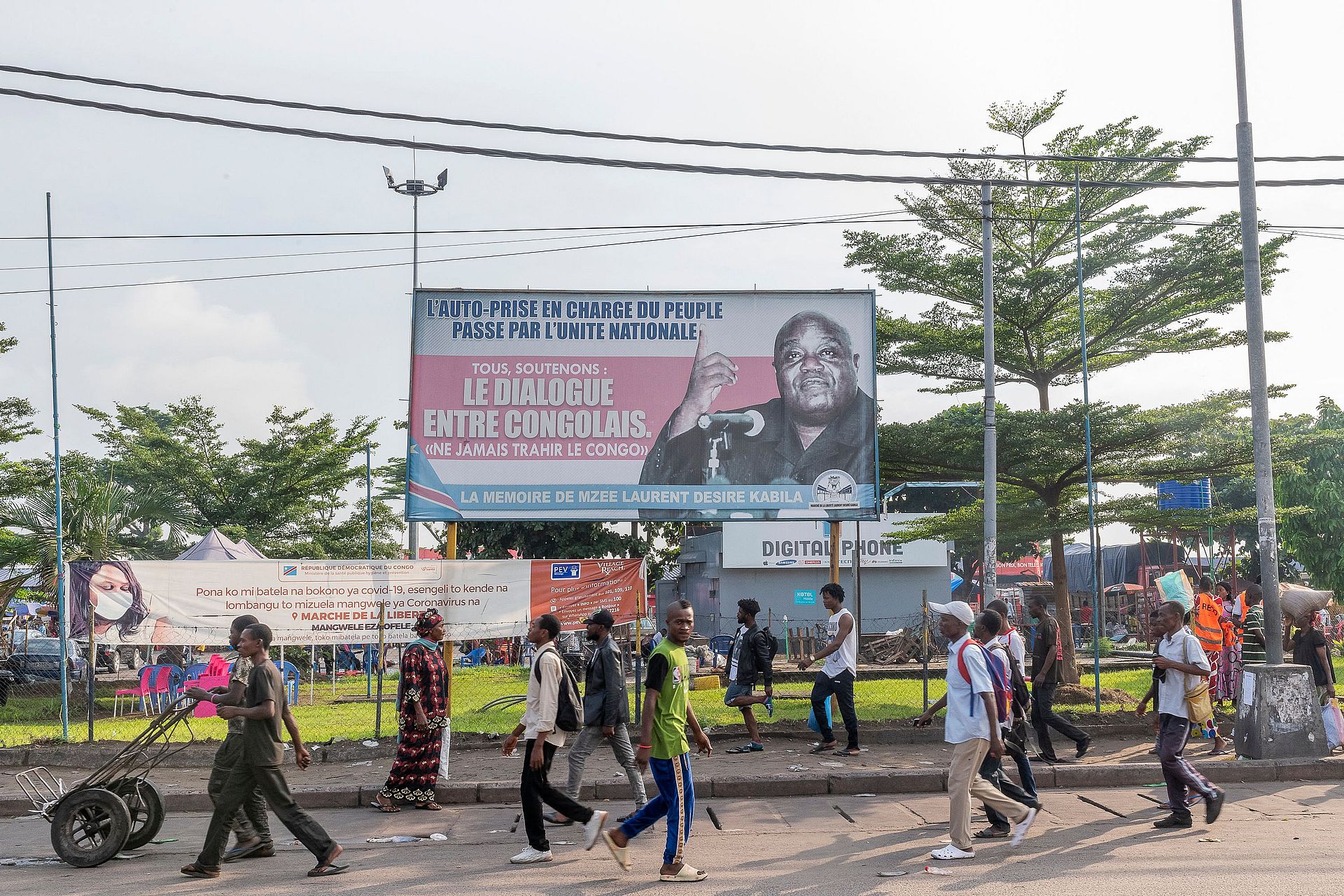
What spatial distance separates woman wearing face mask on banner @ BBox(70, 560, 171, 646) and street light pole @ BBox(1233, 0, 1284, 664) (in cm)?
1171

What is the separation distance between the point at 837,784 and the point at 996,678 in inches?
116

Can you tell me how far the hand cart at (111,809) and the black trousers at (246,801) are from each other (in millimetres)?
393

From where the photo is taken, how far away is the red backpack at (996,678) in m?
7.63

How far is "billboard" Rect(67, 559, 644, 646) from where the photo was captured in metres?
12.8

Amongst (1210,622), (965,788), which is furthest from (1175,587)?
(965,788)

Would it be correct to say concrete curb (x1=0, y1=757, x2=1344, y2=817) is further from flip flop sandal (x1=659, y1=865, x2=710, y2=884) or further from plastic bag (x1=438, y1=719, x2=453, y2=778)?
flip flop sandal (x1=659, y1=865, x2=710, y2=884)

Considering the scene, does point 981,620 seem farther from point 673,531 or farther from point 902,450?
point 673,531

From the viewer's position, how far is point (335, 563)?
1308cm

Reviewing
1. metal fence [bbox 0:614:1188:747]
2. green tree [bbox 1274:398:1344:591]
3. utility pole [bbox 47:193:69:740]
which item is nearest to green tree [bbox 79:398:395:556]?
metal fence [bbox 0:614:1188:747]

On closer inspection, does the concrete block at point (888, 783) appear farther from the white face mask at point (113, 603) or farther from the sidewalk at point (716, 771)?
the white face mask at point (113, 603)

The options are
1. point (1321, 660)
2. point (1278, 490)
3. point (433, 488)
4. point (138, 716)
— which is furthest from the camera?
point (1278, 490)

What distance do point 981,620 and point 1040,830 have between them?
1673 mm

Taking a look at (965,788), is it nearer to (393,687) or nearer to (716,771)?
(716,771)

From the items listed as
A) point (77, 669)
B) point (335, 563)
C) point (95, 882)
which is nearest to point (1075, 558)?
point (77, 669)
